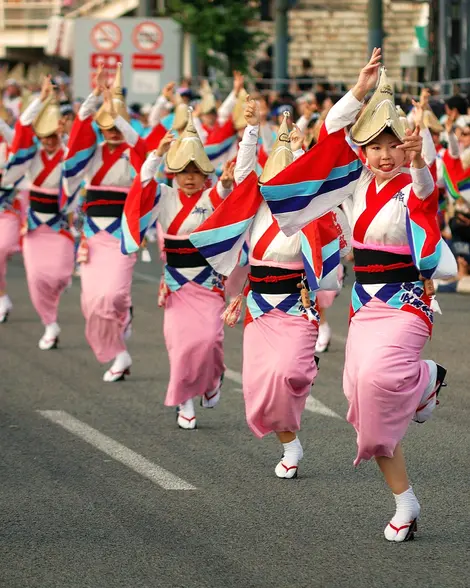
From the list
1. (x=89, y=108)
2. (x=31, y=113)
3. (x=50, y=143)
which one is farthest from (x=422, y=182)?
(x=31, y=113)

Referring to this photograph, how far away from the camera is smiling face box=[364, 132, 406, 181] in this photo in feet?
23.9

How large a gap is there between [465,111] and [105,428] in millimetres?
9035

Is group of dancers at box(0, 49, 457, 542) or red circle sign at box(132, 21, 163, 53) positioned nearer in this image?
group of dancers at box(0, 49, 457, 542)

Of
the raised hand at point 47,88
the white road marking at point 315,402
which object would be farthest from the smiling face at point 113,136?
the white road marking at point 315,402

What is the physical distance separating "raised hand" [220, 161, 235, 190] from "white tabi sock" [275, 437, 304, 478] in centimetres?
161

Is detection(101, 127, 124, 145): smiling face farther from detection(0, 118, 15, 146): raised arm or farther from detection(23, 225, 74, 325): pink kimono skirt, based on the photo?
detection(0, 118, 15, 146): raised arm

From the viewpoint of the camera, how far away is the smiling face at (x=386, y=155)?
287 inches

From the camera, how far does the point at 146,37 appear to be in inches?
1212

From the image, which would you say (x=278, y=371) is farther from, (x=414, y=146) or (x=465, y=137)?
(x=465, y=137)

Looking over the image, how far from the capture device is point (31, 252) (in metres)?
13.9

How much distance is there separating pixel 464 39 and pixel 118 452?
17.3 meters

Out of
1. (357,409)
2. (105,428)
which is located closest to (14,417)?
(105,428)

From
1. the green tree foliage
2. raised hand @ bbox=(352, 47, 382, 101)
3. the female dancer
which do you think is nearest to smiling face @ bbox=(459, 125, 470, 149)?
the female dancer

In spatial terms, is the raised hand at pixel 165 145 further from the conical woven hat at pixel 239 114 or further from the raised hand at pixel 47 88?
the conical woven hat at pixel 239 114
